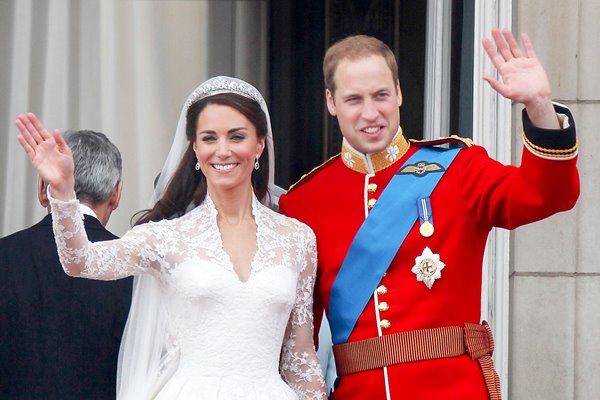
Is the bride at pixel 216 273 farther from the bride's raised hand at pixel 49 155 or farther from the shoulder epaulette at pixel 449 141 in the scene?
the shoulder epaulette at pixel 449 141

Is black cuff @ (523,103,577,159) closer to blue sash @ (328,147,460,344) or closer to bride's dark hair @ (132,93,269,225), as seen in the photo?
blue sash @ (328,147,460,344)

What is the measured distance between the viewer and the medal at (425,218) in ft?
13.9

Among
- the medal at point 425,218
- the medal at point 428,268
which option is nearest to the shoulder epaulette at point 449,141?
the medal at point 425,218

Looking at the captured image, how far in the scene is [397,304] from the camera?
425 cm

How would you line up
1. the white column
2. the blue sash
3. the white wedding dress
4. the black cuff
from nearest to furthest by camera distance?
the black cuff
the white wedding dress
the blue sash
the white column

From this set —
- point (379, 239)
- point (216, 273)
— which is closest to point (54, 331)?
point (216, 273)

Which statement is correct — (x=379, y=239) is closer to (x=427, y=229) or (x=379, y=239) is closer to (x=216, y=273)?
(x=427, y=229)

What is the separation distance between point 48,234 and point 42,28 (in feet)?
6.70

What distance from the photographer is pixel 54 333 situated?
4.68 m

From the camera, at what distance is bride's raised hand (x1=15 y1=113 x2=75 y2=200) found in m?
3.93

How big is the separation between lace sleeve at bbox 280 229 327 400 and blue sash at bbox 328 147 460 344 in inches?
2.9

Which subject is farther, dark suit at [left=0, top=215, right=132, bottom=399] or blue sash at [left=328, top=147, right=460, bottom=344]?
dark suit at [left=0, top=215, right=132, bottom=399]

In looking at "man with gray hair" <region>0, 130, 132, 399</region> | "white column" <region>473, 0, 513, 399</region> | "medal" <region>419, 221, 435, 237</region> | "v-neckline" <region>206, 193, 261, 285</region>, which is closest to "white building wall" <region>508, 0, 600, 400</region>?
"white column" <region>473, 0, 513, 399</region>

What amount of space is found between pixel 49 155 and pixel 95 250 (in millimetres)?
283
